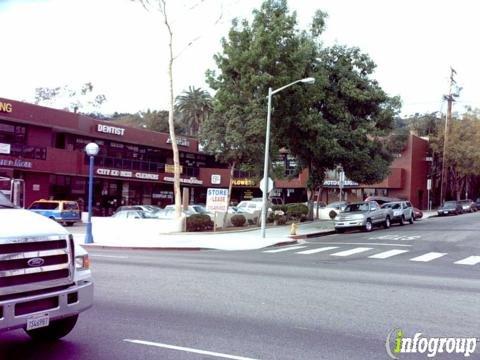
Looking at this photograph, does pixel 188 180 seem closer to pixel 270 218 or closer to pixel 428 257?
pixel 270 218

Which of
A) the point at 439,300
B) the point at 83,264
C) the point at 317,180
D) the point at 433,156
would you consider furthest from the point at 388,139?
the point at 83,264

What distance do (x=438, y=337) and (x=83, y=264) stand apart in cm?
471

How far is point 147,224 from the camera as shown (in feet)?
103

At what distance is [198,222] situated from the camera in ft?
102

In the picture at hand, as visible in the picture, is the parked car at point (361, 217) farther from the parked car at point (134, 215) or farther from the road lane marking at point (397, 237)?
the parked car at point (134, 215)

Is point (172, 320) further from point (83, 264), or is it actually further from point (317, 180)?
point (317, 180)

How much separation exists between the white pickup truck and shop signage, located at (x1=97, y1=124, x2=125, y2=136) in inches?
1589

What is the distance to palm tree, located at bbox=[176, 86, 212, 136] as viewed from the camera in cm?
7675

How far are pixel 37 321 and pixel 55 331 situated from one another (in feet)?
3.69

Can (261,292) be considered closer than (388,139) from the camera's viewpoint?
Yes

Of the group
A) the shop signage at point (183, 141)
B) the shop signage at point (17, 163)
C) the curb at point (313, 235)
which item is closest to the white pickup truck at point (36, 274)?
the curb at point (313, 235)

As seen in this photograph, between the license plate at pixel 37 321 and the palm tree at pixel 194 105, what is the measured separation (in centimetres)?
7099

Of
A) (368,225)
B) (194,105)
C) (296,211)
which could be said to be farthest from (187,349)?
(194,105)

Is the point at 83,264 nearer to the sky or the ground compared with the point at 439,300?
nearer to the sky
